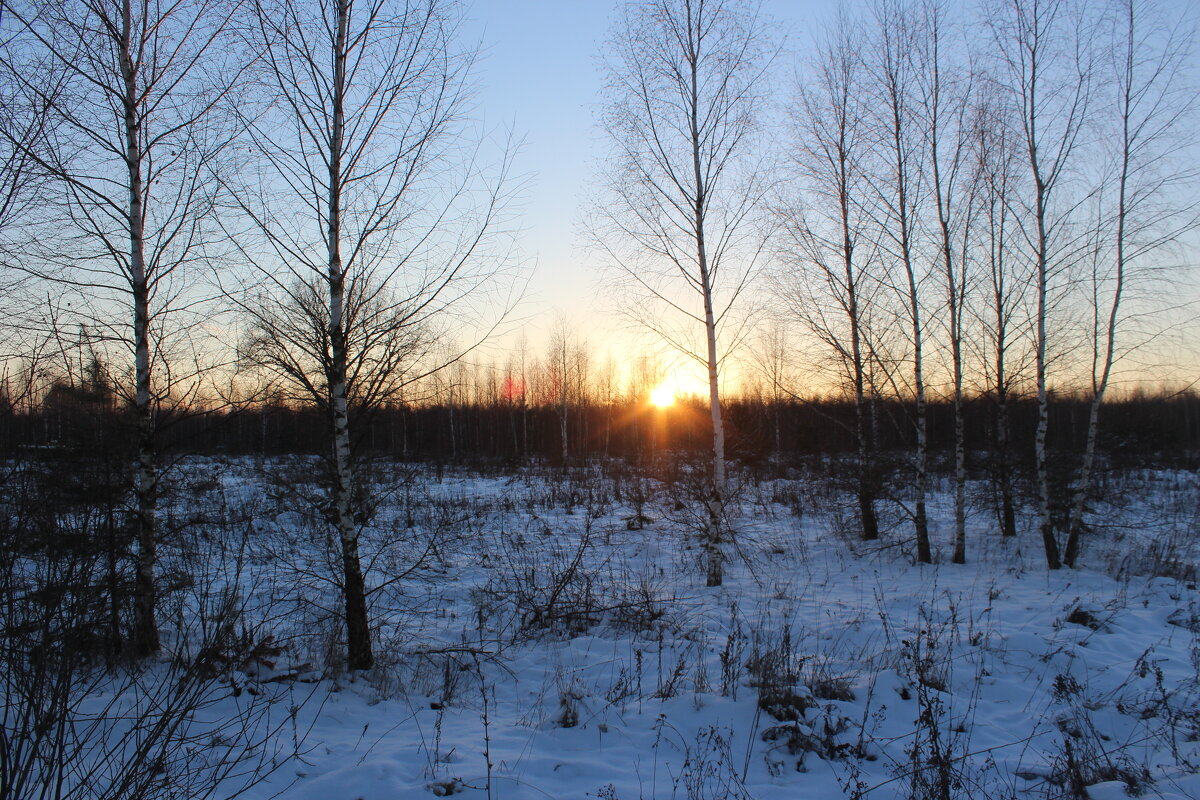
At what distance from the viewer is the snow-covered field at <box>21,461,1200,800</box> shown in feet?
12.4

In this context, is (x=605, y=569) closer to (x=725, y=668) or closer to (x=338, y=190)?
(x=725, y=668)

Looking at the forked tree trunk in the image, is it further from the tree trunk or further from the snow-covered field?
the tree trunk

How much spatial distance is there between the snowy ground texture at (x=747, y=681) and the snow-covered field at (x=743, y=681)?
0.03m

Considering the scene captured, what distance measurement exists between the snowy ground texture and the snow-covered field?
27mm

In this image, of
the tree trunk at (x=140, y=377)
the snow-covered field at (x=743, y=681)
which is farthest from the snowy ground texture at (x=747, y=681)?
the tree trunk at (x=140, y=377)

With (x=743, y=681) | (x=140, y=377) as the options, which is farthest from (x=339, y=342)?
(x=743, y=681)

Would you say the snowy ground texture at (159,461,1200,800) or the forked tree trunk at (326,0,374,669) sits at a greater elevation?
the forked tree trunk at (326,0,374,669)

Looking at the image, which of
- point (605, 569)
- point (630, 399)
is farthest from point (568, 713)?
point (630, 399)

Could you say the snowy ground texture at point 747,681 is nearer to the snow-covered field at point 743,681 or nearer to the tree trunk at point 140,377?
the snow-covered field at point 743,681

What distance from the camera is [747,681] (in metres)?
5.13

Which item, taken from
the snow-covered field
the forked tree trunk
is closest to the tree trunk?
the snow-covered field

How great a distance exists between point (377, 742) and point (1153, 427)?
35234 mm

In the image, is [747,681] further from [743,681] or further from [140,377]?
[140,377]

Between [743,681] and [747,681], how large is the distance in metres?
0.04
